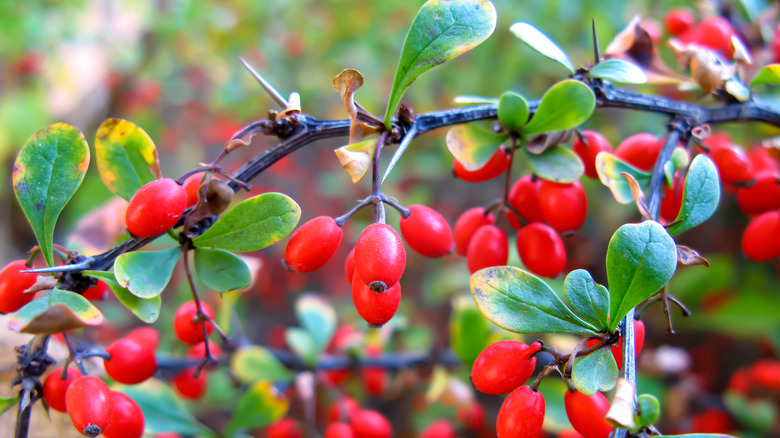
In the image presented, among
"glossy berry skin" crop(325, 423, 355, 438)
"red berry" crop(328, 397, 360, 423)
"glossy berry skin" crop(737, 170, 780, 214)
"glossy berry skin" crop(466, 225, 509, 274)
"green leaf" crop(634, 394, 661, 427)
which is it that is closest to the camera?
"green leaf" crop(634, 394, 661, 427)

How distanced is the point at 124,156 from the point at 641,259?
60 cm

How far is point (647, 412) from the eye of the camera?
1.56ft

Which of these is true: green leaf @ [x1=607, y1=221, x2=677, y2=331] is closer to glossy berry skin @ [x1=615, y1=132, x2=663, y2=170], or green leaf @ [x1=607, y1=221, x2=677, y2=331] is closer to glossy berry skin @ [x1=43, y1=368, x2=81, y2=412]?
glossy berry skin @ [x1=615, y1=132, x2=663, y2=170]

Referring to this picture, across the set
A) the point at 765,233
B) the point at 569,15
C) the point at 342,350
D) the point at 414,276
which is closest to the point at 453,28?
the point at 765,233

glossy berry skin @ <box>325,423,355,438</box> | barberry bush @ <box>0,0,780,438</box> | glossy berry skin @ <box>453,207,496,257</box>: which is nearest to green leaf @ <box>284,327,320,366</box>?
barberry bush @ <box>0,0,780,438</box>

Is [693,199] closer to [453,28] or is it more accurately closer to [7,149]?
[453,28]

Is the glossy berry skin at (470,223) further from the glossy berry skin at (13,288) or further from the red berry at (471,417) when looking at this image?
the red berry at (471,417)

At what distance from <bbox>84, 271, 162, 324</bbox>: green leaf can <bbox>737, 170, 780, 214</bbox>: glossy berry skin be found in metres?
0.84

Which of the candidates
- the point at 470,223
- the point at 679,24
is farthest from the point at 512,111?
the point at 679,24

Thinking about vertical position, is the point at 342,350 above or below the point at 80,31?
below

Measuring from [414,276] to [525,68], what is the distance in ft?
2.88

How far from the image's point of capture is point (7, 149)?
257 centimetres

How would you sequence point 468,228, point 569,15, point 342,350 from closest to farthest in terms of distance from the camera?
point 468,228 → point 342,350 → point 569,15

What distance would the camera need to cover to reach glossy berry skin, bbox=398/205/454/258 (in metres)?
0.63
